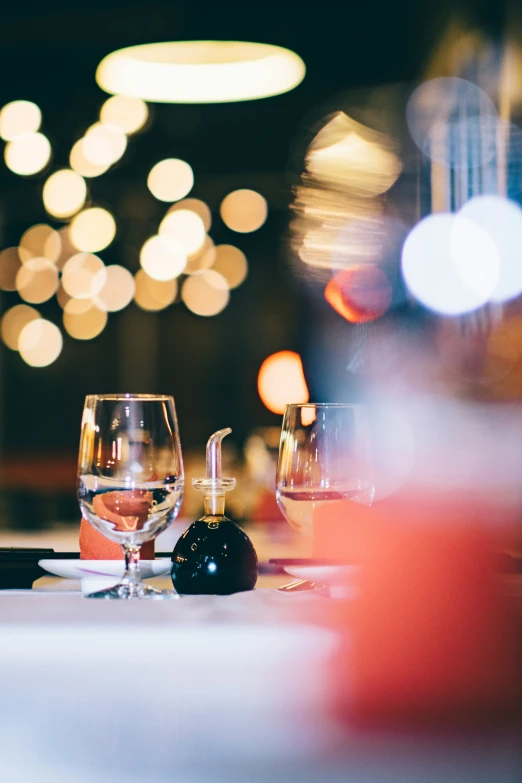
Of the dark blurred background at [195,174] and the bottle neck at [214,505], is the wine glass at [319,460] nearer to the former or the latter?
the bottle neck at [214,505]

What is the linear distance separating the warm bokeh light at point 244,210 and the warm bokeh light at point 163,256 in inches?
76.5

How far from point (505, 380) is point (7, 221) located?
5.91m

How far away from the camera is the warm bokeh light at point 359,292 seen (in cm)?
476

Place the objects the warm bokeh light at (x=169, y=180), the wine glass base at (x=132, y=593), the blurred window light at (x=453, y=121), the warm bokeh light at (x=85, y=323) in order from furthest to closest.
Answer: the warm bokeh light at (x=85, y=323) < the warm bokeh light at (x=169, y=180) < the blurred window light at (x=453, y=121) < the wine glass base at (x=132, y=593)

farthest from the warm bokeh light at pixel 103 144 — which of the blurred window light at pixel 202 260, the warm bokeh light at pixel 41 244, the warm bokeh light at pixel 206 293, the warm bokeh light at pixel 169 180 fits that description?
the warm bokeh light at pixel 206 293

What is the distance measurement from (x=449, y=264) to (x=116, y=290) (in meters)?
3.88

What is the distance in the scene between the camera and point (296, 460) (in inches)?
34.2

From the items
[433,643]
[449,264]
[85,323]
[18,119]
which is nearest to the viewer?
[433,643]

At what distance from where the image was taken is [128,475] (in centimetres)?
76

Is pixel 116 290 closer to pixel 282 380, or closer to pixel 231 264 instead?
pixel 231 264

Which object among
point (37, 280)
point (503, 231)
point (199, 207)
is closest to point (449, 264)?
point (503, 231)

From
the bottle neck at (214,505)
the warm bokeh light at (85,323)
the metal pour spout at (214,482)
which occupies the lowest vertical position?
the bottle neck at (214,505)

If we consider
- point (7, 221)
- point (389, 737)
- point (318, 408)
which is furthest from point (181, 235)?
point (389, 737)

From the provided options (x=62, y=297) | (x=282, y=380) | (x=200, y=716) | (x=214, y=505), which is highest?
(x=62, y=297)
